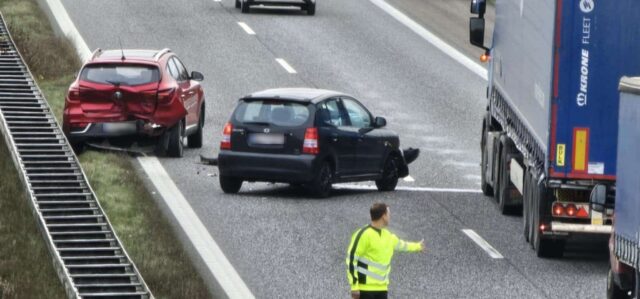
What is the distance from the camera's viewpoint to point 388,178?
2614 centimetres

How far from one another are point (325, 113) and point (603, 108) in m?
6.20

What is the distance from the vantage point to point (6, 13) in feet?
135

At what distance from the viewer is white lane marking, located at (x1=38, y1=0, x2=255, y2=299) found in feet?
59.9

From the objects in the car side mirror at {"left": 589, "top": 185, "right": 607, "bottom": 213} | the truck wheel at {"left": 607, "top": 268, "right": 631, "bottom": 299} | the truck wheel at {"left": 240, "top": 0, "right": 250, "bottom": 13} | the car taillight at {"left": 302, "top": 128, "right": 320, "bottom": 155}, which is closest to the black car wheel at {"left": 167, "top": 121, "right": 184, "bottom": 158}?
the car taillight at {"left": 302, "top": 128, "right": 320, "bottom": 155}

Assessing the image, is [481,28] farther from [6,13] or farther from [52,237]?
[6,13]

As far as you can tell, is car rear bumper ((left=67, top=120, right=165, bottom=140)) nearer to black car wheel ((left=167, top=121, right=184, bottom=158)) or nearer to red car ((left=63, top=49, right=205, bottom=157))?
red car ((left=63, top=49, right=205, bottom=157))

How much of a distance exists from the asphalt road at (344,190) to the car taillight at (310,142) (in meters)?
0.68

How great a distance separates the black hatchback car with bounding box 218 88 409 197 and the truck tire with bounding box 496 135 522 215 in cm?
226

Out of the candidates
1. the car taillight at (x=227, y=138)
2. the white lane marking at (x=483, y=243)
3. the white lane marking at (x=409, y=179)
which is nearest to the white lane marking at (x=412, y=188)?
the white lane marking at (x=409, y=179)

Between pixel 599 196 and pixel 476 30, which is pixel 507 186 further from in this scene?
pixel 599 196

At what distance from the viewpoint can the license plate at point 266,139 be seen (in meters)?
24.4

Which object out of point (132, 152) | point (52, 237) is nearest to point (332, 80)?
point (132, 152)

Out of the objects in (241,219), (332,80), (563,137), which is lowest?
(332,80)

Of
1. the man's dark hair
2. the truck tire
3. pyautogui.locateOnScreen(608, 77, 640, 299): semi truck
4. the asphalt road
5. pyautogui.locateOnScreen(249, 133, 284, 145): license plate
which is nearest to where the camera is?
the man's dark hair
